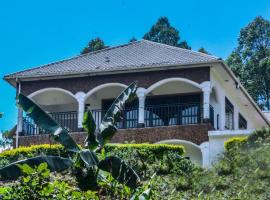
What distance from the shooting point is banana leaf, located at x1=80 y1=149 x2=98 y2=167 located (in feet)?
54.5

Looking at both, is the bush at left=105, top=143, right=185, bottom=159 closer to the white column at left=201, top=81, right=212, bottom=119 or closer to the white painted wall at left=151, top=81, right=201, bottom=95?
Result: the white column at left=201, top=81, right=212, bottom=119

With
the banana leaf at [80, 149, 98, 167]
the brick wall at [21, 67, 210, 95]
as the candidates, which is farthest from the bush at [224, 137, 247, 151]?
the banana leaf at [80, 149, 98, 167]

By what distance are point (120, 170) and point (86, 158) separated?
3.44 feet

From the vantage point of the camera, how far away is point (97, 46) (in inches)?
1927

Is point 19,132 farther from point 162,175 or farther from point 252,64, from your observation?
point 252,64

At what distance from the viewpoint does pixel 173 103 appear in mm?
30922

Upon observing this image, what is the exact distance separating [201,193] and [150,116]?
12110 millimetres

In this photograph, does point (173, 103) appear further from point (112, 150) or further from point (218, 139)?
point (112, 150)

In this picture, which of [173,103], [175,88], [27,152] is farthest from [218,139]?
[27,152]

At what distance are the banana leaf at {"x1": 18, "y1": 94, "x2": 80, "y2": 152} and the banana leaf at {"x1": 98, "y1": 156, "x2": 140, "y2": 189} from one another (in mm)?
1416

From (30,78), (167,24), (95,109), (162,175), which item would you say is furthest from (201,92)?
(167,24)

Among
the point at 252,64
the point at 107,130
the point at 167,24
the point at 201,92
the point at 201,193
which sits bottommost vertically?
the point at 201,193

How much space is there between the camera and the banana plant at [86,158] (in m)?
16.0

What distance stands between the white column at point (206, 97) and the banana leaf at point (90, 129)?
10.9 meters
